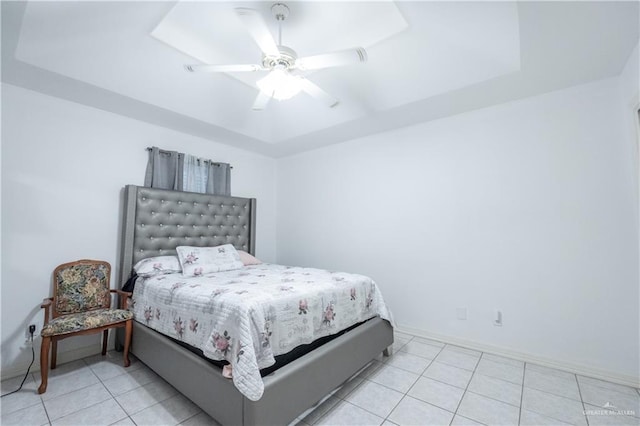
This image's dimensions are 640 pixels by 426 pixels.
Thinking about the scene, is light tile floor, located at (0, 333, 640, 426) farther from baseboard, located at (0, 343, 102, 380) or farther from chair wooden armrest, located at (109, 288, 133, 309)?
chair wooden armrest, located at (109, 288, 133, 309)

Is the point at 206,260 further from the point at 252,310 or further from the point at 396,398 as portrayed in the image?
the point at 396,398

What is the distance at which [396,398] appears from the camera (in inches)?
78.5

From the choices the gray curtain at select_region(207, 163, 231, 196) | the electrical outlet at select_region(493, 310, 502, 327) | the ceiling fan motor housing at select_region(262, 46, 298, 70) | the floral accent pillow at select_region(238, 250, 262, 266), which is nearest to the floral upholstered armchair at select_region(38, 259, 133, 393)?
the floral accent pillow at select_region(238, 250, 262, 266)

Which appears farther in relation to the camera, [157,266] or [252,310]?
[157,266]

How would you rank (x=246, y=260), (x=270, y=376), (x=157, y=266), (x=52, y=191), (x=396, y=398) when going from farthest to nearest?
(x=246, y=260), (x=157, y=266), (x=52, y=191), (x=396, y=398), (x=270, y=376)

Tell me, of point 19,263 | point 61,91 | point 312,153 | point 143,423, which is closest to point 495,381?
point 143,423

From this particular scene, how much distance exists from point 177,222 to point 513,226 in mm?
3602

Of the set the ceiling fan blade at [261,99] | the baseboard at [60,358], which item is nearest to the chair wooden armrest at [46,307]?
the baseboard at [60,358]

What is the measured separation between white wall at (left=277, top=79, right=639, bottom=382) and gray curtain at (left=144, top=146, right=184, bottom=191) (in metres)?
2.18

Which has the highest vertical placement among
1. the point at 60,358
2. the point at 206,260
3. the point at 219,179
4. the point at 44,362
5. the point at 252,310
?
the point at 219,179

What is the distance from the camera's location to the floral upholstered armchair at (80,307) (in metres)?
2.12

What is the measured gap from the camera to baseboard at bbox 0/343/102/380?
2.26 m

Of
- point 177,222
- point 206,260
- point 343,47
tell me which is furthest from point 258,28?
point 177,222

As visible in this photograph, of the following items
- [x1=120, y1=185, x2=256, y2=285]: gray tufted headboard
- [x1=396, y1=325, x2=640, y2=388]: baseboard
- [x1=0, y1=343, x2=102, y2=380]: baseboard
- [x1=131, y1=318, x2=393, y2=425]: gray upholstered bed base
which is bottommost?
[x1=0, y1=343, x2=102, y2=380]: baseboard
